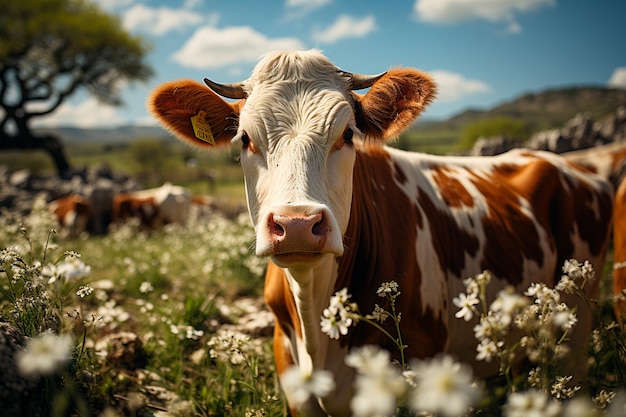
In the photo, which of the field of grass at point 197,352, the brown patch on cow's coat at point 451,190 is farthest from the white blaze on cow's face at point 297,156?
the brown patch on cow's coat at point 451,190

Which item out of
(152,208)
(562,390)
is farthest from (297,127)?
(152,208)

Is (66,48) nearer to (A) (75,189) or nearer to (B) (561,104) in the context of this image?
(A) (75,189)

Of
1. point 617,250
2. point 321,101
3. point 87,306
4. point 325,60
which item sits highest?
point 325,60

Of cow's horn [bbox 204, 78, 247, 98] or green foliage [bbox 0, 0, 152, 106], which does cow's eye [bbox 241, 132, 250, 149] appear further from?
green foliage [bbox 0, 0, 152, 106]

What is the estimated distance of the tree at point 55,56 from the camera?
24.2 meters

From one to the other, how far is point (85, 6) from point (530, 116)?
166m

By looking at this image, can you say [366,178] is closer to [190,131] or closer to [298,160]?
[298,160]

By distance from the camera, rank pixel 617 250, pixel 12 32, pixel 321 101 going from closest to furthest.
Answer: pixel 321 101 → pixel 617 250 → pixel 12 32

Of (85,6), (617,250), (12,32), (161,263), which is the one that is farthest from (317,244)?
(85,6)

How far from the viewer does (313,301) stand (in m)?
2.69

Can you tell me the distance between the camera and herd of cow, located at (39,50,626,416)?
2.31 metres

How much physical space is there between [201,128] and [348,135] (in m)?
1.06

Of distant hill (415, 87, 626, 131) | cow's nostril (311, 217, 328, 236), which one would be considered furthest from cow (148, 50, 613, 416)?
distant hill (415, 87, 626, 131)

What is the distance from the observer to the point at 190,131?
321 centimetres
